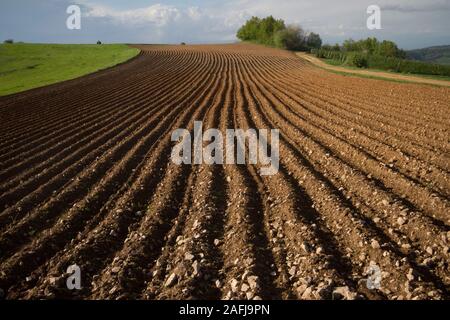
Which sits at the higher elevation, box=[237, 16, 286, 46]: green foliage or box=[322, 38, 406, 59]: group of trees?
box=[237, 16, 286, 46]: green foliage

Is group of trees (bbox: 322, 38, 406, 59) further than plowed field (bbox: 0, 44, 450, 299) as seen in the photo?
Yes

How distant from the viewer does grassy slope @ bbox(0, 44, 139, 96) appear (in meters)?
31.2

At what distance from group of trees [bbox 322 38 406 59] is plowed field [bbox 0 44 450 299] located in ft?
253

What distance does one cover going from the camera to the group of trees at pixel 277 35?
81.2 meters

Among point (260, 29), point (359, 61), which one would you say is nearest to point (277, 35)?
point (260, 29)

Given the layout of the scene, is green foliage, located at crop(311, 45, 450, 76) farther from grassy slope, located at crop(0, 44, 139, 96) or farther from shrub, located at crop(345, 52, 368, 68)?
grassy slope, located at crop(0, 44, 139, 96)

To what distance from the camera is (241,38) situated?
373ft

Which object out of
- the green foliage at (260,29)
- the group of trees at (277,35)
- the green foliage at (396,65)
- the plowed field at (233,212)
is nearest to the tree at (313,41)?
the group of trees at (277,35)

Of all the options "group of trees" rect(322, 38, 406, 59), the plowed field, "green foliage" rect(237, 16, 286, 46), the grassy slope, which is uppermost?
"green foliage" rect(237, 16, 286, 46)

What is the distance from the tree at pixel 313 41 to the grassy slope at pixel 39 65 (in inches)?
1914

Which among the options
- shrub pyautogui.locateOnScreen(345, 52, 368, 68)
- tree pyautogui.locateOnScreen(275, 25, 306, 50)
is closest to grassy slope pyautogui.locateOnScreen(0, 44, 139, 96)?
shrub pyautogui.locateOnScreen(345, 52, 368, 68)

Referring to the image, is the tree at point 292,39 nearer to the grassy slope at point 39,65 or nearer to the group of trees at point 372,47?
the group of trees at point 372,47
